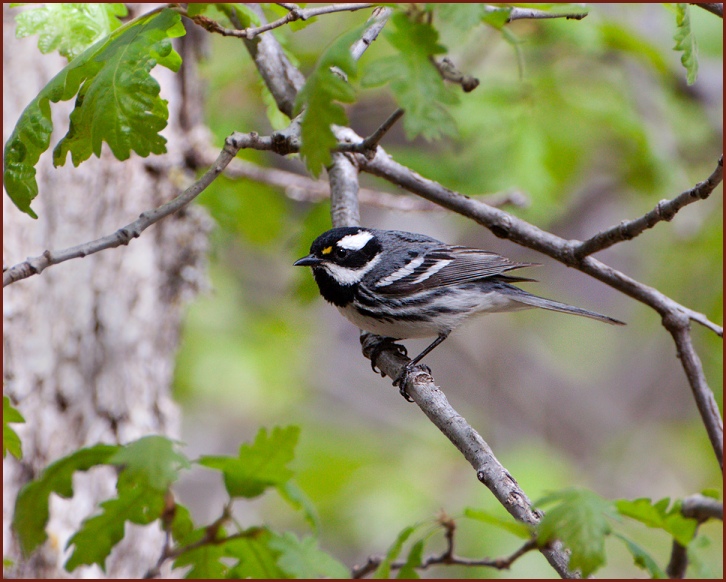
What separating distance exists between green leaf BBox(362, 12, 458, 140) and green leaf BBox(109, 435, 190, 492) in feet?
2.89

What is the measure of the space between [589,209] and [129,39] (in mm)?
5851

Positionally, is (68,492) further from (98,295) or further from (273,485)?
(98,295)

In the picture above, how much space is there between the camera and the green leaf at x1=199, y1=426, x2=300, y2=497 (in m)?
1.78

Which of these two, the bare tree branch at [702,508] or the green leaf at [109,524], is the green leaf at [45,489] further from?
the bare tree branch at [702,508]

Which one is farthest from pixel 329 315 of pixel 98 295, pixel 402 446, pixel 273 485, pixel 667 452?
pixel 273 485

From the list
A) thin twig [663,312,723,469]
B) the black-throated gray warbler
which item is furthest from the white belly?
thin twig [663,312,723,469]

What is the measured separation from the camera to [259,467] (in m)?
1.79

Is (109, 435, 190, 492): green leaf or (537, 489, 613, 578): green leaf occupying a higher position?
(109, 435, 190, 492): green leaf

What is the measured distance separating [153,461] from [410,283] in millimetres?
2009

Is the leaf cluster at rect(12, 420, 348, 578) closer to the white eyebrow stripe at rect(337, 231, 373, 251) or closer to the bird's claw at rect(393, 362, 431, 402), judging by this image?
the bird's claw at rect(393, 362, 431, 402)

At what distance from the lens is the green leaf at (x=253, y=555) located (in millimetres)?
1736

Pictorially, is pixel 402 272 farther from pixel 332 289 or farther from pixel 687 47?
pixel 687 47

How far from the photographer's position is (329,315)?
29.1 feet

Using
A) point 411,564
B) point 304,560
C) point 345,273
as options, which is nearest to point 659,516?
point 411,564
